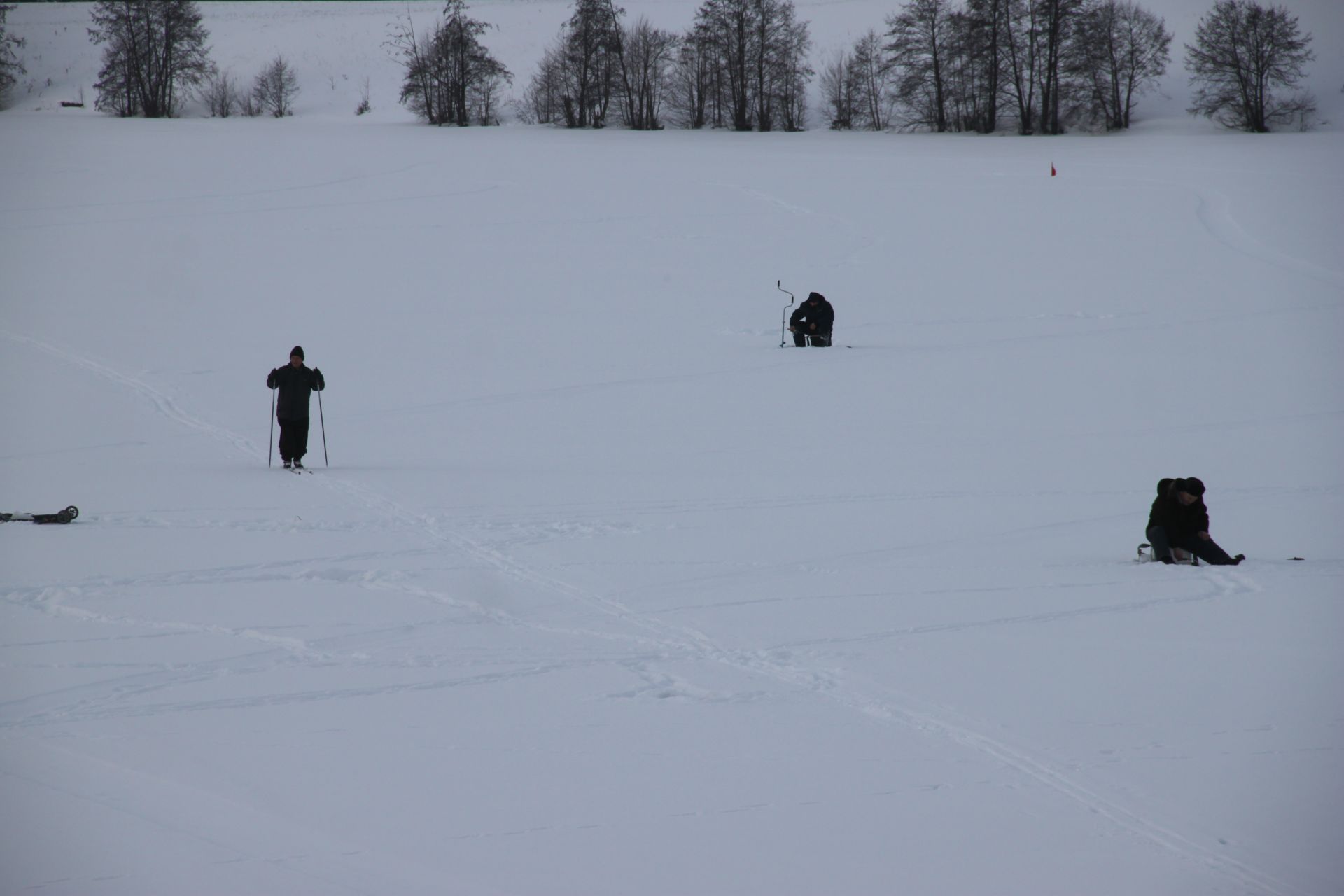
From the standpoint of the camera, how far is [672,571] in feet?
25.5

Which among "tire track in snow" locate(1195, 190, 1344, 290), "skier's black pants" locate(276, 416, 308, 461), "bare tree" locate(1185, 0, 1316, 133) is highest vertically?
"bare tree" locate(1185, 0, 1316, 133)

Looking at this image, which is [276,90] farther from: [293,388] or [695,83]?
[293,388]

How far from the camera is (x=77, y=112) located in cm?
5203

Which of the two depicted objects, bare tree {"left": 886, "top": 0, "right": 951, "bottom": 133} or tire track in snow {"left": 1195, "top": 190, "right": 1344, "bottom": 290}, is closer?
tire track in snow {"left": 1195, "top": 190, "right": 1344, "bottom": 290}

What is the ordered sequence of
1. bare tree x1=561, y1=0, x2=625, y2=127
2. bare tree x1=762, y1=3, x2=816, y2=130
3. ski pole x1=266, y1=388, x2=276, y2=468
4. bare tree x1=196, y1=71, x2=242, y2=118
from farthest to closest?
bare tree x1=196, y1=71, x2=242, y2=118 → bare tree x1=762, y1=3, x2=816, y2=130 → bare tree x1=561, y1=0, x2=625, y2=127 → ski pole x1=266, y1=388, x2=276, y2=468

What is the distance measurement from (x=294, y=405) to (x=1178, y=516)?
27.7ft

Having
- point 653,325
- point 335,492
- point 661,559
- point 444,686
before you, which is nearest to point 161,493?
point 335,492

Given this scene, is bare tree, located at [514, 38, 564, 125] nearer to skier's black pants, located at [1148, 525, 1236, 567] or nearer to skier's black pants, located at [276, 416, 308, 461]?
skier's black pants, located at [276, 416, 308, 461]

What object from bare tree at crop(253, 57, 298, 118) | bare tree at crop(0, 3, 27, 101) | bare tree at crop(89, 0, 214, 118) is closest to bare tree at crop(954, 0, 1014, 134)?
bare tree at crop(253, 57, 298, 118)

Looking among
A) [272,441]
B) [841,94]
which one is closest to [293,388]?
[272,441]

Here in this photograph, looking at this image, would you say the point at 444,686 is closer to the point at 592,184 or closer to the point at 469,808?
the point at 469,808

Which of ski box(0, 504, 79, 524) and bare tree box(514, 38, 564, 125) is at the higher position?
bare tree box(514, 38, 564, 125)

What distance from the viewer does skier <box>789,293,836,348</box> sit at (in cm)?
1753

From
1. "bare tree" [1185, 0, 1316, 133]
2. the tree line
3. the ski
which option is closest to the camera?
the ski
